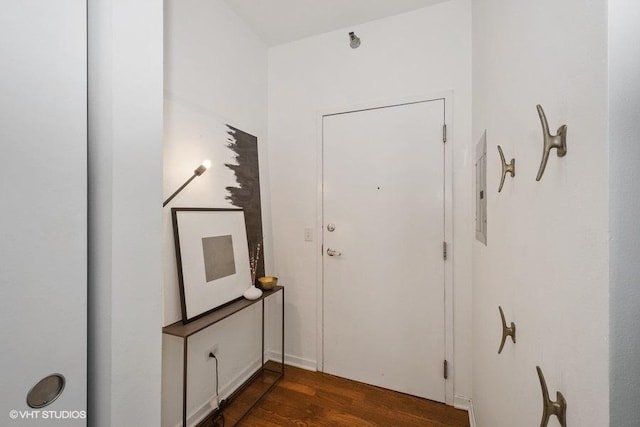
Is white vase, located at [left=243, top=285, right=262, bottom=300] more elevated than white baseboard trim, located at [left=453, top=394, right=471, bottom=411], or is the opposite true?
white vase, located at [left=243, top=285, right=262, bottom=300]

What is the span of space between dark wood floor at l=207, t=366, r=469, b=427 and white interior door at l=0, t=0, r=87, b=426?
1298mm

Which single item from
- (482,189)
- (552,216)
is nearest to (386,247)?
(482,189)

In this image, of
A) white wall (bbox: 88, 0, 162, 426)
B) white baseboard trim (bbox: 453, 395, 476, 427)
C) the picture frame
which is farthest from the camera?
white baseboard trim (bbox: 453, 395, 476, 427)

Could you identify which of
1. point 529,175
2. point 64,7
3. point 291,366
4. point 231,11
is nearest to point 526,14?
point 529,175

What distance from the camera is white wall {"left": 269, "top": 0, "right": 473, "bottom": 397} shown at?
1.72 meters

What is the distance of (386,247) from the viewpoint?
191 cm

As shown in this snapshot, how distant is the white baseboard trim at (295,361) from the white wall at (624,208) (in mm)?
2089

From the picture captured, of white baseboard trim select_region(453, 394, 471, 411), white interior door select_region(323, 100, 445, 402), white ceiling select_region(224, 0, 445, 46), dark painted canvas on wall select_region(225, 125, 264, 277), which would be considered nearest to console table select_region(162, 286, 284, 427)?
dark painted canvas on wall select_region(225, 125, 264, 277)

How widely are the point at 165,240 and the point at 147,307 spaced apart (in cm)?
73

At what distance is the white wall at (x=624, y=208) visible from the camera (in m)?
0.32

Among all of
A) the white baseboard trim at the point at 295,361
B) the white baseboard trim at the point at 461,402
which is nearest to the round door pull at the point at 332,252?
the white baseboard trim at the point at 295,361

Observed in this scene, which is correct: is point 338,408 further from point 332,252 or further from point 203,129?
point 203,129

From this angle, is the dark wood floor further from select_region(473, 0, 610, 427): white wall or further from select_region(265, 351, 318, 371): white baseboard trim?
select_region(473, 0, 610, 427): white wall

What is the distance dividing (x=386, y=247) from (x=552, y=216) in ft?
4.61
